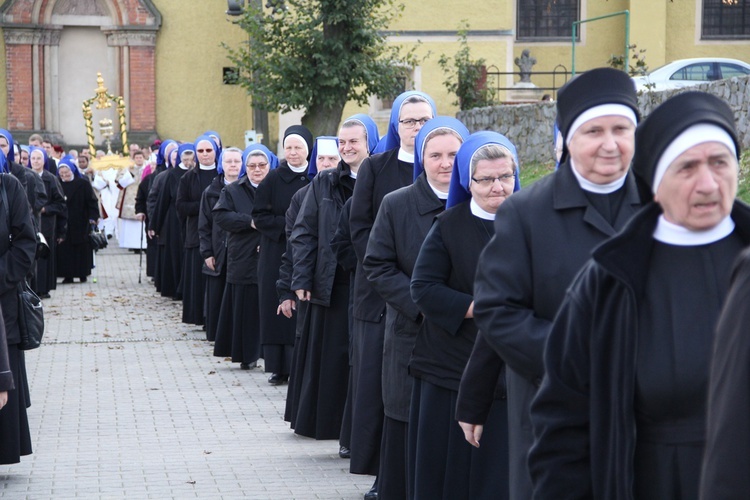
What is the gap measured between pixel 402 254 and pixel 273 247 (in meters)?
5.27

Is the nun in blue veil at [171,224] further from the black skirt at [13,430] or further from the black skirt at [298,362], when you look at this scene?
the black skirt at [13,430]

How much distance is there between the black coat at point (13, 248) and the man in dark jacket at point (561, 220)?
4.34 meters

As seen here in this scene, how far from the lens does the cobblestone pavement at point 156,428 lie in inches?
314

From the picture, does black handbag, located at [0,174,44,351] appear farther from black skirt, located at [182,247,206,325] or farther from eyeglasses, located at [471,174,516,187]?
black skirt, located at [182,247,206,325]

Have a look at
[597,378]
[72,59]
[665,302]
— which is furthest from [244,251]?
[72,59]

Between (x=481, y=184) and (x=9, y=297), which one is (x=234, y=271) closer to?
(x=9, y=297)

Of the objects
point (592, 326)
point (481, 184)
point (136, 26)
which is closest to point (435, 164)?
point (481, 184)

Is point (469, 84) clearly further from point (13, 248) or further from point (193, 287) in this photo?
point (13, 248)

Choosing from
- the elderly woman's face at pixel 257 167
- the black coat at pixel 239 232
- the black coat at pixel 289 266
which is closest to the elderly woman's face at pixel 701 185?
the black coat at pixel 289 266

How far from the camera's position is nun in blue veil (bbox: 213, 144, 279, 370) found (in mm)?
12594

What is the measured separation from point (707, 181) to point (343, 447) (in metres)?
5.83

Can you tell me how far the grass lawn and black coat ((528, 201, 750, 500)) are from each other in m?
8.85

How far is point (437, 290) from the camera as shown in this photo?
534 centimetres

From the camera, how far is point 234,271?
12742mm
